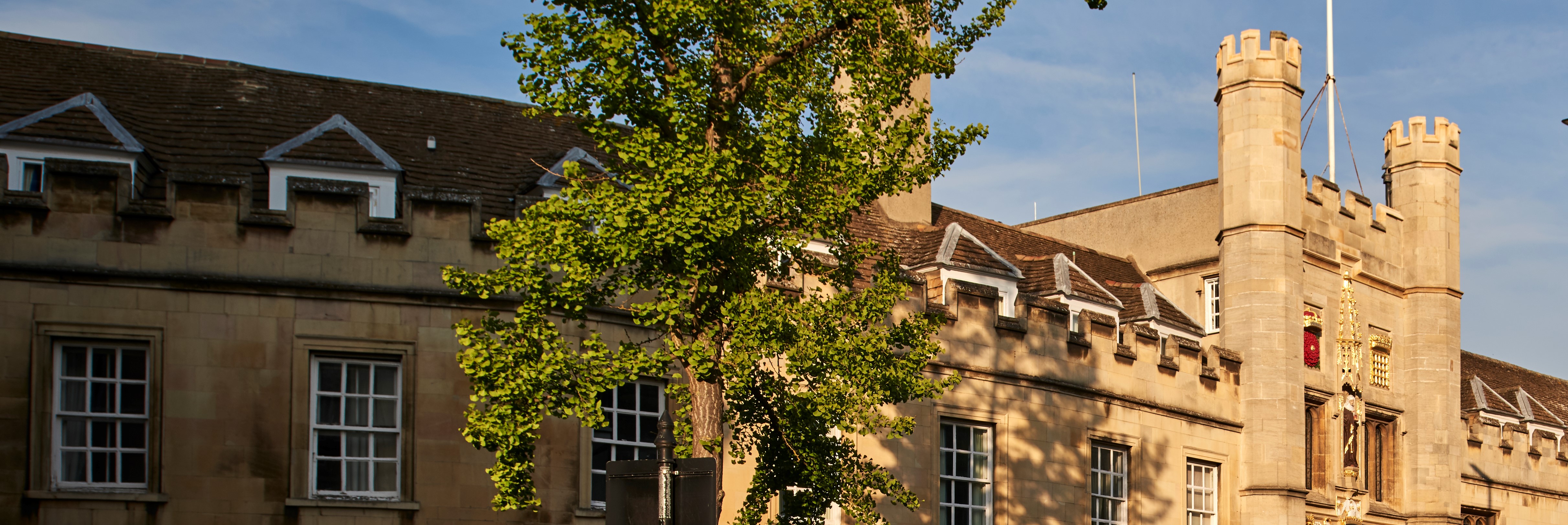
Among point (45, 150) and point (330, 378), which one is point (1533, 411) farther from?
point (45, 150)

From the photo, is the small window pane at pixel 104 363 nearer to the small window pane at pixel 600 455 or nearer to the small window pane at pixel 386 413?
the small window pane at pixel 386 413

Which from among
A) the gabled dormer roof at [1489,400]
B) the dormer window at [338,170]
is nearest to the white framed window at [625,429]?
the dormer window at [338,170]

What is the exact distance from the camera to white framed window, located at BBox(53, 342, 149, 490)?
1688 centimetres

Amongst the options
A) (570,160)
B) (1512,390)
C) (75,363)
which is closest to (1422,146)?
(1512,390)

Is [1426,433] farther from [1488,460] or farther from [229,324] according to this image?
[229,324]

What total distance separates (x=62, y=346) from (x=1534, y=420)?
31.7 m

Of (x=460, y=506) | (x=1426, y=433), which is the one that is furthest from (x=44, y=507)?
(x=1426, y=433)

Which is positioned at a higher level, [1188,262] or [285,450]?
[1188,262]

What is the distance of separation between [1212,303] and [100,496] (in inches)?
804

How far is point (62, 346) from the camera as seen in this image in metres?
17.0

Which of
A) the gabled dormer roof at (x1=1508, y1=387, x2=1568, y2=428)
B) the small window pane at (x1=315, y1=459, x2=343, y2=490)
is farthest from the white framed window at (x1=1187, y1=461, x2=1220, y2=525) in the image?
the small window pane at (x1=315, y1=459, x2=343, y2=490)

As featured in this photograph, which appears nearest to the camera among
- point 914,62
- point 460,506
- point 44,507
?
point 914,62

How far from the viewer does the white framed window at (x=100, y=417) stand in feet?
55.4

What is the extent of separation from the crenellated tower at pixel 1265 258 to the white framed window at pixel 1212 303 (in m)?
1.44
